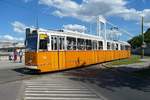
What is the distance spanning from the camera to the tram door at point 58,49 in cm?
2536

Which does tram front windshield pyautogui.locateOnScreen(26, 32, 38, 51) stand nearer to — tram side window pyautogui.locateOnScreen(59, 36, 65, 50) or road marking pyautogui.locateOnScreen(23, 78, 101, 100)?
tram side window pyautogui.locateOnScreen(59, 36, 65, 50)

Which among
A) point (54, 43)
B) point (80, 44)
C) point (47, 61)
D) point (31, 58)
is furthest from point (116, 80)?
point (80, 44)

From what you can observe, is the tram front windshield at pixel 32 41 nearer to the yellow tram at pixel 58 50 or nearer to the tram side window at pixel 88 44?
the yellow tram at pixel 58 50

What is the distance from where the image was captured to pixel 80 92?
15.2 metres

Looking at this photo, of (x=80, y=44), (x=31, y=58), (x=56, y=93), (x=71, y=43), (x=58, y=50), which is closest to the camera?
(x=56, y=93)

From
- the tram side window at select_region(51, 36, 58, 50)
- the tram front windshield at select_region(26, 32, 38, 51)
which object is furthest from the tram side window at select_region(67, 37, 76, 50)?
the tram front windshield at select_region(26, 32, 38, 51)

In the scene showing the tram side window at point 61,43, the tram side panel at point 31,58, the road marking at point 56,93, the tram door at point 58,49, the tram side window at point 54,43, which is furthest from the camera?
the tram side window at point 61,43

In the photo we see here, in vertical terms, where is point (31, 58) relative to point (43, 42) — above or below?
below

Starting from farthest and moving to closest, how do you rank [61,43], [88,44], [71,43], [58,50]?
[88,44] < [71,43] < [61,43] < [58,50]

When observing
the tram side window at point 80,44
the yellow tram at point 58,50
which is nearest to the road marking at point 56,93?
the yellow tram at point 58,50

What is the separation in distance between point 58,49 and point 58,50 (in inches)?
3.0

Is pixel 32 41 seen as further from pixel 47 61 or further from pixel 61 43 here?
pixel 61 43

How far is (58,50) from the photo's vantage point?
2595cm

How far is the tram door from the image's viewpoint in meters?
25.4
